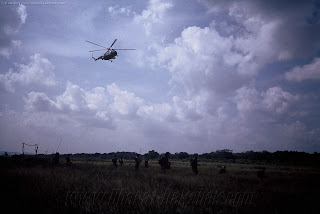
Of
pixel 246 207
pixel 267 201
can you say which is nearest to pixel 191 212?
pixel 246 207

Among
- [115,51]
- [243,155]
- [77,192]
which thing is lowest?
[243,155]

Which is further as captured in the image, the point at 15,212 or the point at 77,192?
the point at 77,192

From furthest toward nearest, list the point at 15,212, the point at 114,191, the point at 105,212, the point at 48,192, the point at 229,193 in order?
1. the point at 229,193
2. the point at 114,191
3. the point at 48,192
4. the point at 105,212
5. the point at 15,212

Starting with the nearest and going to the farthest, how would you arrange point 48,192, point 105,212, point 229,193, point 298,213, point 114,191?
point 105,212
point 298,213
point 48,192
point 114,191
point 229,193

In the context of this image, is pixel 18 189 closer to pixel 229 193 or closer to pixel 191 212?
pixel 191 212

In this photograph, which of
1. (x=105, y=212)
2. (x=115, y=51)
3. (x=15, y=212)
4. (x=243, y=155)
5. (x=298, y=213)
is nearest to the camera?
(x=15, y=212)

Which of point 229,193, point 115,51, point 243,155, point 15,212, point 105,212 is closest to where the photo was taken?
point 15,212

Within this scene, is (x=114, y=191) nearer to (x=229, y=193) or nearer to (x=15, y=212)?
(x=15, y=212)

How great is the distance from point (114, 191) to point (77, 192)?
4.78 feet

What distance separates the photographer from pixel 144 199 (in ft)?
25.6

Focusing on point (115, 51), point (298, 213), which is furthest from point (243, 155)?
point (298, 213)

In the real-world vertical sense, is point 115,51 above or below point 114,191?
above

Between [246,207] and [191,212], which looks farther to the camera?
[246,207]

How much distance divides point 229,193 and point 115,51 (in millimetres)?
18065
